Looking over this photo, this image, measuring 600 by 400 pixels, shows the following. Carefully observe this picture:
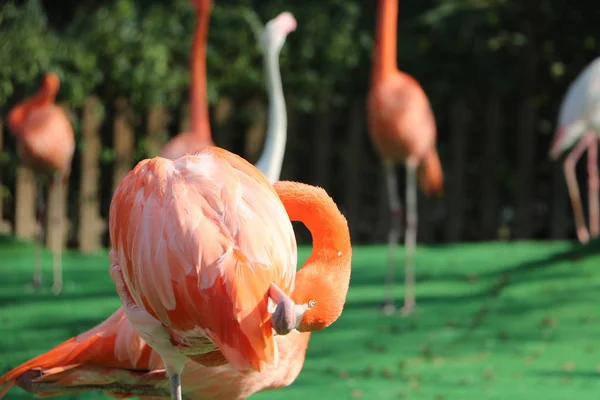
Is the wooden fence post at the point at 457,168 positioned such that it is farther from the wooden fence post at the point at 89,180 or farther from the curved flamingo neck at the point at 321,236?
the curved flamingo neck at the point at 321,236

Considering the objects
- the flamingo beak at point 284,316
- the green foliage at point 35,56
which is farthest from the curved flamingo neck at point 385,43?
the flamingo beak at point 284,316

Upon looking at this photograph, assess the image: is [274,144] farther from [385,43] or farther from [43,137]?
[43,137]

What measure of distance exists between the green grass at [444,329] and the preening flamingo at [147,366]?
3.30ft

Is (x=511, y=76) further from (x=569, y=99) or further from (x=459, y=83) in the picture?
(x=569, y=99)

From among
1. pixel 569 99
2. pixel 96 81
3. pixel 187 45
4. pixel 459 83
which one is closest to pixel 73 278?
pixel 96 81

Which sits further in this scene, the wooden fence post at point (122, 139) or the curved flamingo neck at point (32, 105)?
the wooden fence post at point (122, 139)

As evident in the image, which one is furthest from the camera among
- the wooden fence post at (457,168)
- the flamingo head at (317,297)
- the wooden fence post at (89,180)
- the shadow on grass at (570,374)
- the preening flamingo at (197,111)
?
the wooden fence post at (457,168)

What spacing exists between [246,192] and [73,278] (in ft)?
16.0

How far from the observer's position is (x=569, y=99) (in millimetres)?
7328

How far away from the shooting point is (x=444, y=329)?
17.8 feet

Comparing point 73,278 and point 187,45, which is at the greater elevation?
point 187,45

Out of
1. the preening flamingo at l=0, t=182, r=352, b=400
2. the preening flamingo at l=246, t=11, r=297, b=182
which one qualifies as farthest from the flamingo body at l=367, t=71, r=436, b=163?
the preening flamingo at l=0, t=182, r=352, b=400

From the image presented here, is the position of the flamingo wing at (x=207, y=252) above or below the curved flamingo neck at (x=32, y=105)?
below

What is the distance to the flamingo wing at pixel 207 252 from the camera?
2.31 meters
